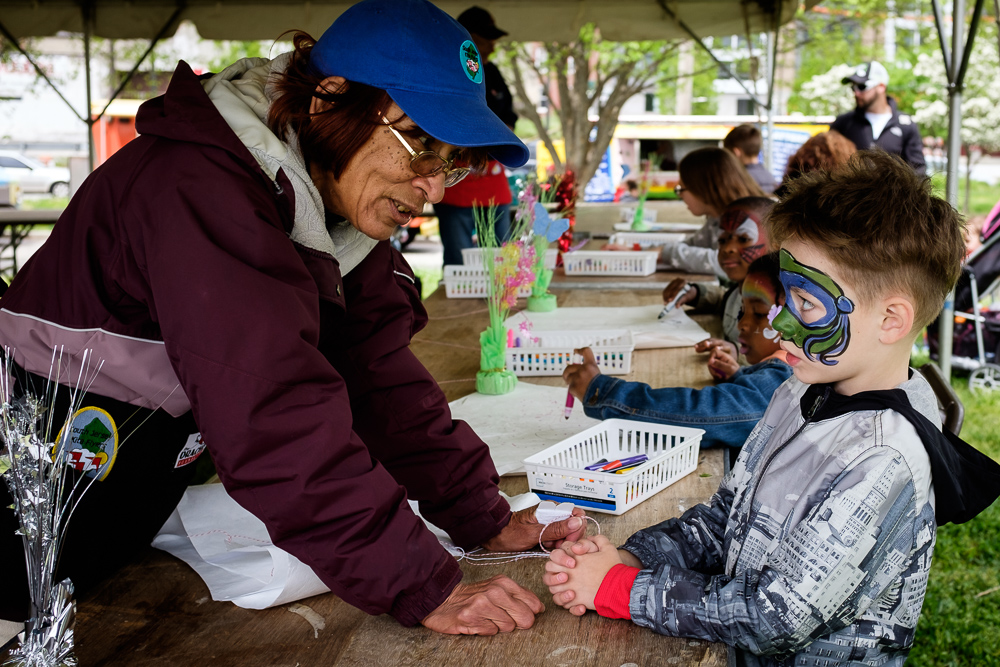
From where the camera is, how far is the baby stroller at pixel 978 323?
5359mm

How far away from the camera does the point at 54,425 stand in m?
1.31

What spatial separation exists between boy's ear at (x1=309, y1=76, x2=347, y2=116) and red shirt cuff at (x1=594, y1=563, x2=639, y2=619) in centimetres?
81

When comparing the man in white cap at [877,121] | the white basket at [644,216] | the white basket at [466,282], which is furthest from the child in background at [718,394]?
the man in white cap at [877,121]

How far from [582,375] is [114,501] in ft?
3.83

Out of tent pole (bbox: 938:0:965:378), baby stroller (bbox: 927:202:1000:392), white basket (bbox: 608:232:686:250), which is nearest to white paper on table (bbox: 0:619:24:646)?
tent pole (bbox: 938:0:965:378)

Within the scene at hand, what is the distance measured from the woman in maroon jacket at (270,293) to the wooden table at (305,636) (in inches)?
1.5

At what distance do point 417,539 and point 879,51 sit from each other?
1990 centimetres

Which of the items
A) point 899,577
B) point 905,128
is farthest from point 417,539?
point 905,128

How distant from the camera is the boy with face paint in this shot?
1.20m

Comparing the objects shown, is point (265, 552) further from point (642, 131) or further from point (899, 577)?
point (642, 131)

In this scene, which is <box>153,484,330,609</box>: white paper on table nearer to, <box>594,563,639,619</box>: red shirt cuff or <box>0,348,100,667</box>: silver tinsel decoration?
<box>0,348,100,667</box>: silver tinsel decoration

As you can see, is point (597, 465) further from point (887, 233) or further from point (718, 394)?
point (887, 233)

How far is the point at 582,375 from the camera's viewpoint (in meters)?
2.22

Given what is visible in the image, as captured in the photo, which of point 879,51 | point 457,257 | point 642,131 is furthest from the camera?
point 879,51
